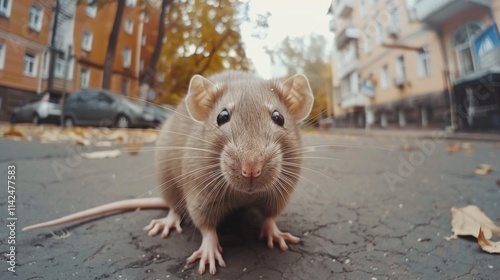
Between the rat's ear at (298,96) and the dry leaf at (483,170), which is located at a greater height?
the rat's ear at (298,96)

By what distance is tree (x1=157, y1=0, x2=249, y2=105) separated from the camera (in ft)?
3.14

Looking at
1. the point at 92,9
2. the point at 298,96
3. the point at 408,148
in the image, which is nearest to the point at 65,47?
the point at 92,9

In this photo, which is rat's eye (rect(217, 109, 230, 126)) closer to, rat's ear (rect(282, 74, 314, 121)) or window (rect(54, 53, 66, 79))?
rat's ear (rect(282, 74, 314, 121))

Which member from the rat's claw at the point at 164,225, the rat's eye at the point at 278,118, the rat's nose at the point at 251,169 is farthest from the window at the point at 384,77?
the rat's claw at the point at 164,225

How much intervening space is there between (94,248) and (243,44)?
828 mm

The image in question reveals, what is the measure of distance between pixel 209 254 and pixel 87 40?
0.84m

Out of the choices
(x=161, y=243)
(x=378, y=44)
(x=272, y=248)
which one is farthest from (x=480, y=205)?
(x=161, y=243)

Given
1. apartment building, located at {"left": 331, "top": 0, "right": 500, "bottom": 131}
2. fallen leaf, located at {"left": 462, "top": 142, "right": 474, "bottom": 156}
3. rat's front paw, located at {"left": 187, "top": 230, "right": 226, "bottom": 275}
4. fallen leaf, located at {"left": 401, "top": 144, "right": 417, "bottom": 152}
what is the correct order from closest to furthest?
rat's front paw, located at {"left": 187, "top": 230, "right": 226, "bottom": 275} < apartment building, located at {"left": 331, "top": 0, "right": 500, "bottom": 131} < fallen leaf, located at {"left": 462, "top": 142, "right": 474, "bottom": 156} < fallen leaf, located at {"left": 401, "top": 144, "right": 417, "bottom": 152}

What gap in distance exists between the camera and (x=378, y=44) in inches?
55.9

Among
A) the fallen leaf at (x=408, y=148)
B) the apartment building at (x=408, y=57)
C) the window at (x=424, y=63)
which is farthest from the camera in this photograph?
the fallen leaf at (x=408, y=148)

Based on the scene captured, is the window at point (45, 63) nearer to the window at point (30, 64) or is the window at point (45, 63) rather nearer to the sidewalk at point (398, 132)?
the window at point (30, 64)

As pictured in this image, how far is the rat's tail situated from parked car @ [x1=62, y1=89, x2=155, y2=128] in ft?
1.12

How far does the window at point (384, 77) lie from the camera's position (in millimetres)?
1290

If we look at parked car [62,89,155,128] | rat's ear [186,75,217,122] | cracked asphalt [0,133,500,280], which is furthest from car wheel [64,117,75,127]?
rat's ear [186,75,217,122]
